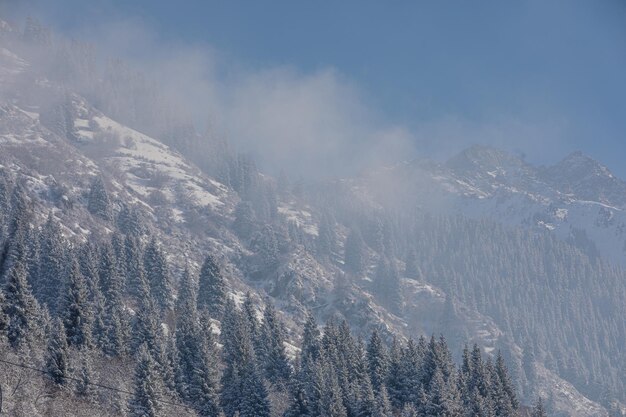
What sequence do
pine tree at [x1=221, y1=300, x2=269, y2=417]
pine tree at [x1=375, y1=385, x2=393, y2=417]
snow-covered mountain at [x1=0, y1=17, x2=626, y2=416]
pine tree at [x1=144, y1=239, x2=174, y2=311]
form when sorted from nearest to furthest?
pine tree at [x1=375, y1=385, x2=393, y2=417]
pine tree at [x1=221, y1=300, x2=269, y2=417]
pine tree at [x1=144, y1=239, x2=174, y2=311]
snow-covered mountain at [x1=0, y1=17, x2=626, y2=416]

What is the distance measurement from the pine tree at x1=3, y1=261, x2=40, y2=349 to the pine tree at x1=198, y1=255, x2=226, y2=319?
133 feet

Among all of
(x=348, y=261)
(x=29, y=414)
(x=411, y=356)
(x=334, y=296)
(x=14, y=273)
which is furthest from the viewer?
(x=348, y=261)

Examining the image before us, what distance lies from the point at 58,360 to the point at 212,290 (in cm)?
4729

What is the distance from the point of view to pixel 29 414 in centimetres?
5650

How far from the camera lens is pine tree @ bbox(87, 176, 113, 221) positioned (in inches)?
5512

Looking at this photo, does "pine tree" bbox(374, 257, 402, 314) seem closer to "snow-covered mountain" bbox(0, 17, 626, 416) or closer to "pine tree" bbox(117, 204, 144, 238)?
"snow-covered mountain" bbox(0, 17, 626, 416)

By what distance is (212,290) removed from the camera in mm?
113375

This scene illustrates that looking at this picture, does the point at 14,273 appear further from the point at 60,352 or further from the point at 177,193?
the point at 177,193

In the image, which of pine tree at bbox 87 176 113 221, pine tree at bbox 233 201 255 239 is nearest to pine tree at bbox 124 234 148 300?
pine tree at bbox 87 176 113 221

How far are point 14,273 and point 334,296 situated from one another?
91.7 m

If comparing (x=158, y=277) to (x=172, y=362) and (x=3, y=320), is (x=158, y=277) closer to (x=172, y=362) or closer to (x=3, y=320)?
(x=172, y=362)

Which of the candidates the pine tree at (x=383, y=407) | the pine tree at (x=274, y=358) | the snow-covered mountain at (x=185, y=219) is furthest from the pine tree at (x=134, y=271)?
the pine tree at (x=383, y=407)

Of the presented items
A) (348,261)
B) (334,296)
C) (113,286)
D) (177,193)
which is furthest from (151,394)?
(348,261)

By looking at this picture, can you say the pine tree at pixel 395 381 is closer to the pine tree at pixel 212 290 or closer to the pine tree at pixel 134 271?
the pine tree at pixel 212 290
